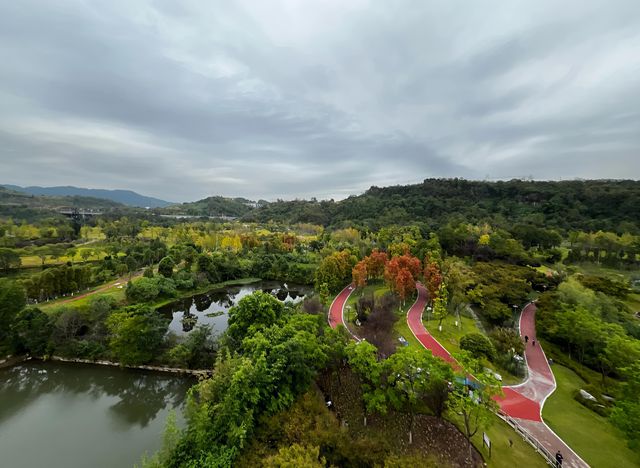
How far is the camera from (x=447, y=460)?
12.5m

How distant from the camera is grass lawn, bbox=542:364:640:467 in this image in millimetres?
12742

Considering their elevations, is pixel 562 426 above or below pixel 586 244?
below

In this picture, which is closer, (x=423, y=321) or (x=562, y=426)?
(x=562, y=426)

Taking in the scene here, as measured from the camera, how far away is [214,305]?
4019cm

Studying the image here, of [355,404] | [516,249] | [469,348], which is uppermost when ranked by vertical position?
[516,249]

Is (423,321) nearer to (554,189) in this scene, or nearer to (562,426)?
(562,426)

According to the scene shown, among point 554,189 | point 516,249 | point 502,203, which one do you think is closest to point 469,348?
point 516,249

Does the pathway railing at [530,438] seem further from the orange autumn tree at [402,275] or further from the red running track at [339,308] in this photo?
the orange autumn tree at [402,275]

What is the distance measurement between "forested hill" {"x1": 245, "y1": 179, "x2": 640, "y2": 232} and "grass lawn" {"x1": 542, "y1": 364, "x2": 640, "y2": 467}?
225 ft

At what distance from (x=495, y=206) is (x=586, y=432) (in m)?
104

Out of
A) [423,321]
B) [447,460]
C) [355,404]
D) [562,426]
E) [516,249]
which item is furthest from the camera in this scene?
[516,249]

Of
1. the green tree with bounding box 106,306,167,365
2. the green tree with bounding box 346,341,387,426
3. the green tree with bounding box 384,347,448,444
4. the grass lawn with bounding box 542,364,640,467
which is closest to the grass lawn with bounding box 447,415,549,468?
the grass lawn with bounding box 542,364,640,467

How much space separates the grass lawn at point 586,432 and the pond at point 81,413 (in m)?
22.0

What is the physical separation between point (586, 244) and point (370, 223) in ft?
193
